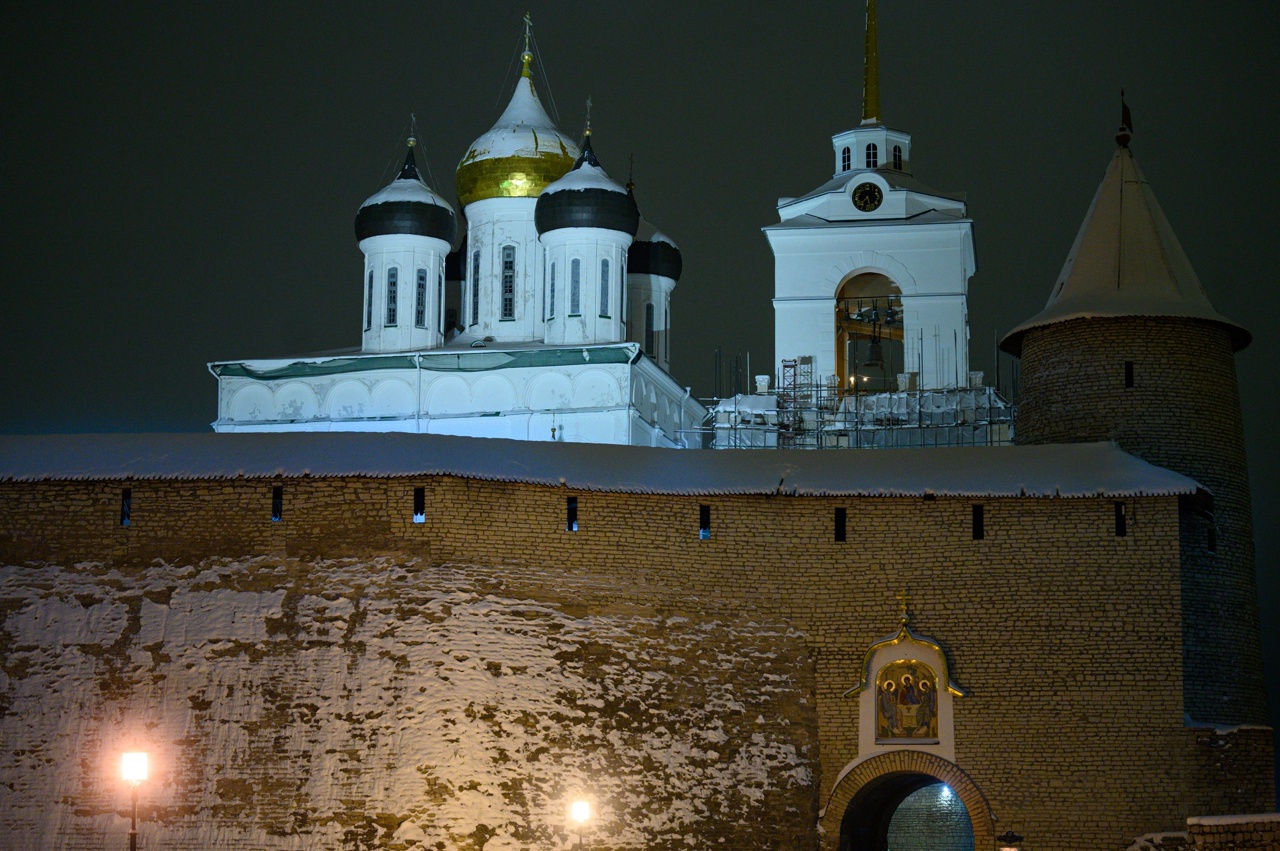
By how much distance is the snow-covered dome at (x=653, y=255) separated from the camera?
28.5 m

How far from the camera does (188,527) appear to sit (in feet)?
59.7

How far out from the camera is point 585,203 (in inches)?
1018

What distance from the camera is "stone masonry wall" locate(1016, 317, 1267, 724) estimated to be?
18.7 meters

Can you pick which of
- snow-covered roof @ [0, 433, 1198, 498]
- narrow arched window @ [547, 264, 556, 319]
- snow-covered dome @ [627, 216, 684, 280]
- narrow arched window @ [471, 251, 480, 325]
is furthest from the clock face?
snow-covered roof @ [0, 433, 1198, 498]

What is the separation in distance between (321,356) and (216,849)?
1009 centimetres

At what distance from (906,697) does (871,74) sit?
13.2 meters

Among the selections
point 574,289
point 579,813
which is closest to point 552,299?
point 574,289

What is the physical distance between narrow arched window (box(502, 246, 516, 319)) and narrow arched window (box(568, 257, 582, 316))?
4.56ft

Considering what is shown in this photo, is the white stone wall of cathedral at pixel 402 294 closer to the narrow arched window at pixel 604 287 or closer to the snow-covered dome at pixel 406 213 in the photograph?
the snow-covered dome at pixel 406 213

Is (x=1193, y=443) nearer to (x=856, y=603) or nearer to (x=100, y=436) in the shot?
(x=856, y=603)

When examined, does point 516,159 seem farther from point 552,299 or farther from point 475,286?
point 552,299

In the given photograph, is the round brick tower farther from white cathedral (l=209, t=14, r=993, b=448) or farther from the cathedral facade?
white cathedral (l=209, t=14, r=993, b=448)

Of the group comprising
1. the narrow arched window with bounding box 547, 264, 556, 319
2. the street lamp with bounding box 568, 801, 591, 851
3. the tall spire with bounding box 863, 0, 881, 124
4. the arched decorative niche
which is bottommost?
the street lamp with bounding box 568, 801, 591, 851

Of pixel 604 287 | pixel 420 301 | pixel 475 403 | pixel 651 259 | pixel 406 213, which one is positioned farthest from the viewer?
pixel 651 259
